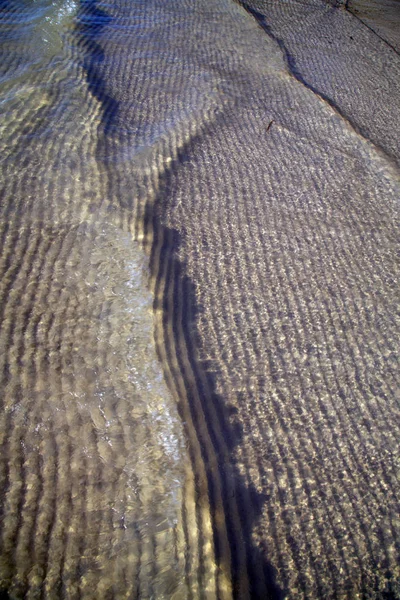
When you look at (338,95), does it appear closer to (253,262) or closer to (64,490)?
(253,262)

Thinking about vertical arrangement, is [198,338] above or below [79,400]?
above

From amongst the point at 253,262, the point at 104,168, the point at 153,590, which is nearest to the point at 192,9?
the point at 104,168

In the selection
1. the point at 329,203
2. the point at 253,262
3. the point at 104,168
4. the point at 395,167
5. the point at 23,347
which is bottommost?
the point at 23,347

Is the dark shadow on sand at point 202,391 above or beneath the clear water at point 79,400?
above

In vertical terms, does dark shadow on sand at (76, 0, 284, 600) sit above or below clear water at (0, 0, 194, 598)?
above

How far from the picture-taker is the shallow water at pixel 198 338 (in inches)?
39.1

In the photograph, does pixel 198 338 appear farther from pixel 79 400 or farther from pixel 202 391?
pixel 79 400

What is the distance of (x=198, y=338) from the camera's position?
133 cm

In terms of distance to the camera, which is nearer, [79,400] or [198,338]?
[79,400]

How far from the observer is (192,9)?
316 centimetres

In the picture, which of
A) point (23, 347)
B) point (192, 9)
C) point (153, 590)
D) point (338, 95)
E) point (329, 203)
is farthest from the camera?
point (192, 9)

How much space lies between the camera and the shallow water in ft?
3.26

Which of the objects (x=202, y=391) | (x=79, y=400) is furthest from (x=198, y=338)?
(x=79, y=400)

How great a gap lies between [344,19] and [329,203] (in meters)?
2.18
